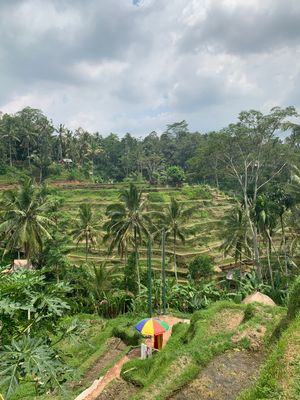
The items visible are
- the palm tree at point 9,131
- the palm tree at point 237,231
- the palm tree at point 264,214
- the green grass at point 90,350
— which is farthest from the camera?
the palm tree at point 9,131

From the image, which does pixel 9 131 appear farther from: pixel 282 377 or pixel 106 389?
pixel 282 377

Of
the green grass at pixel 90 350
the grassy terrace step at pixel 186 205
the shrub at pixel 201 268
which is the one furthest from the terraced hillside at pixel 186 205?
the green grass at pixel 90 350

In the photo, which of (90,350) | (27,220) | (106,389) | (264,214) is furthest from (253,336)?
(27,220)

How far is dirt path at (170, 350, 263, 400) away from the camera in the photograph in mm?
8805

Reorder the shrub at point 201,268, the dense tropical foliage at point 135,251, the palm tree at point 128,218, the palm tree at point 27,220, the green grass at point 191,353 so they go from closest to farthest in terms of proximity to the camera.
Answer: the dense tropical foliage at point 135,251
the green grass at point 191,353
the palm tree at point 27,220
the palm tree at point 128,218
the shrub at point 201,268

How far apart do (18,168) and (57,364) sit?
2806 inches

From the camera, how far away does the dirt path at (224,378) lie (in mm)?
8805

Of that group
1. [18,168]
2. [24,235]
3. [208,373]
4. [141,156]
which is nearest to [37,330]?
[208,373]

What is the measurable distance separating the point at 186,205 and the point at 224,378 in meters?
45.2

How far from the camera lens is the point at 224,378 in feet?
30.6

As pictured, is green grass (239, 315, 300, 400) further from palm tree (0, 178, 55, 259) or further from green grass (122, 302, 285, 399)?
palm tree (0, 178, 55, 259)

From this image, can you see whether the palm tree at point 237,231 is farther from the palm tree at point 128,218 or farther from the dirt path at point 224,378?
the dirt path at point 224,378

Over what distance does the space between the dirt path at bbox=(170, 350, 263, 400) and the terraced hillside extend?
26.5 m

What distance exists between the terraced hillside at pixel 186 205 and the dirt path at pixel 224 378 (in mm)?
26465
